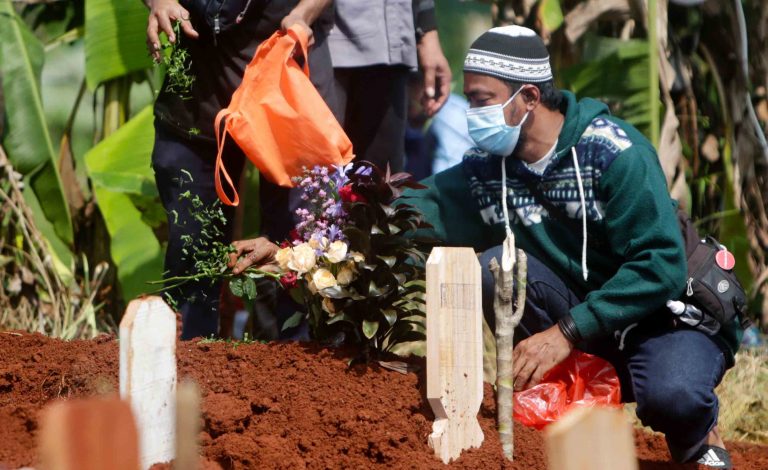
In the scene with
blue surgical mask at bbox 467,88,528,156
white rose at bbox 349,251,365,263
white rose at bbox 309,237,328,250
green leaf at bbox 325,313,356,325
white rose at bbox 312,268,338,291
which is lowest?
green leaf at bbox 325,313,356,325

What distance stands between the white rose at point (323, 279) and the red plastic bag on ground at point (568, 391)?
0.66m

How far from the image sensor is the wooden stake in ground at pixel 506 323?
299 cm

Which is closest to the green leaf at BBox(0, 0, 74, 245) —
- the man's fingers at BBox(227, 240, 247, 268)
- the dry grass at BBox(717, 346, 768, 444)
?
the man's fingers at BBox(227, 240, 247, 268)

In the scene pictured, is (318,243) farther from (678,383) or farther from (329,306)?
(678,383)

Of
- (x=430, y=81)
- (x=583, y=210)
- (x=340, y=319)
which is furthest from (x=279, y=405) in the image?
(x=430, y=81)

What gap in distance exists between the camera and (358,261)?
130 inches

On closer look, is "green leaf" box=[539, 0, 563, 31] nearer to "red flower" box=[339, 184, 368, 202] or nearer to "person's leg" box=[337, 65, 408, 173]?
"person's leg" box=[337, 65, 408, 173]

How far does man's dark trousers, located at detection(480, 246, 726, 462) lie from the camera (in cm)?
341

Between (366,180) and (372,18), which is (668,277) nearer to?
(366,180)

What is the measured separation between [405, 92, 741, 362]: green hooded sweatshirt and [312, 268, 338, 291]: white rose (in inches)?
26.8

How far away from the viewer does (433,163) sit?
577 centimetres

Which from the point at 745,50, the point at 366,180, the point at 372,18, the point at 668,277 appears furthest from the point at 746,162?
the point at 366,180

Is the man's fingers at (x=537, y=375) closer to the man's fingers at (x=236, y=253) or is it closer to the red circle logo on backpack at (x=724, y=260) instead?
the red circle logo on backpack at (x=724, y=260)

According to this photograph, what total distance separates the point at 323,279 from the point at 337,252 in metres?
0.08
